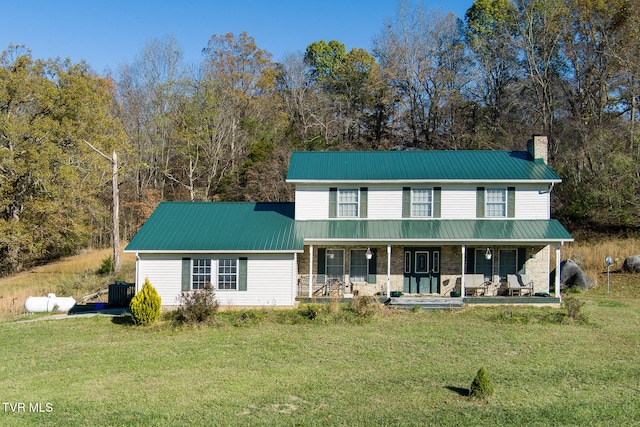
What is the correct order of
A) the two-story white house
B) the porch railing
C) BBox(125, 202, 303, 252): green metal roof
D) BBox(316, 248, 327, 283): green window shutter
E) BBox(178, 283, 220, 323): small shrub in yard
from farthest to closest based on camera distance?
BBox(316, 248, 327, 283): green window shutter → the porch railing → the two-story white house → BBox(125, 202, 303, 252): green metal roof → BBox(178, 283, 220, 323): small shrub in yard

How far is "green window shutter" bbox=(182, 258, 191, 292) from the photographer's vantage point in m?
21.4

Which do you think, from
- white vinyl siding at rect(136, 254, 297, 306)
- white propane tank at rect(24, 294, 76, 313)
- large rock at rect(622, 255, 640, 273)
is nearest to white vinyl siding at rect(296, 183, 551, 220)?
white vinyl siding at rect(136, 254, 297, 306)

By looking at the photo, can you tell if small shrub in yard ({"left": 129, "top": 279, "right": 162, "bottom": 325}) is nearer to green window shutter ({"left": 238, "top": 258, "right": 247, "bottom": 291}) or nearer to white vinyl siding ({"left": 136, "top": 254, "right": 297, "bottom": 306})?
white vinyl siding ({"left": 136, "top": 254, "right": 297, "bottom": 306})

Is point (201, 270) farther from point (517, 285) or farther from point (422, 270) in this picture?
point (517, 285)

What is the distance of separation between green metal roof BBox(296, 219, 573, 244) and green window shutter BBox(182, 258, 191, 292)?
4.62m

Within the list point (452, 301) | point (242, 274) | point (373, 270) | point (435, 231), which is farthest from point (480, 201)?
point (242, 274)

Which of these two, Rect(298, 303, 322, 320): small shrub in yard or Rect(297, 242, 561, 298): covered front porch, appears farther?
Rect(297, 242, 561, 298): covered front porch

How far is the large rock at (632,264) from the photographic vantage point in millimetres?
27516

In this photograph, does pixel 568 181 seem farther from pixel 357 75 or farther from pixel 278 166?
pixel 357 75

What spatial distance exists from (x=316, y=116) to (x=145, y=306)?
113 feet

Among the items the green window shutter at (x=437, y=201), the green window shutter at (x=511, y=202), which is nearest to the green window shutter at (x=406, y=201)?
the green window shutter at (x=437, y=201)

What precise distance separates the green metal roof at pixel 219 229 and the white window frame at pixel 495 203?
8226mm

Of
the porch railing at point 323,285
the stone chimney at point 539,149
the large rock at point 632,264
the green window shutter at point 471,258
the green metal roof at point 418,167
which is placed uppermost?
the stone chimney at point 539,149

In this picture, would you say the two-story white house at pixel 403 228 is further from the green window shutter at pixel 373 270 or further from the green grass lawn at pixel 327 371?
the green grass lawn at pixel 327 371
